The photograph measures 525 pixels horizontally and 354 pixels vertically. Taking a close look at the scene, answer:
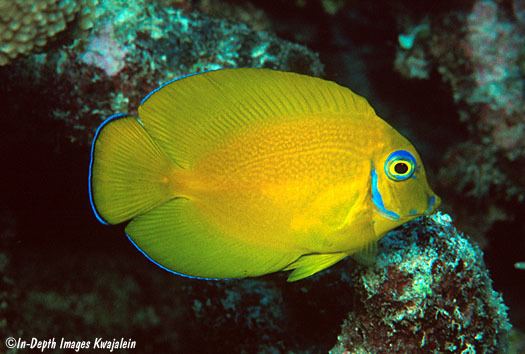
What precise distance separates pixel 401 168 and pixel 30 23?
2744mm

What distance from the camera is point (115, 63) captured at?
3.38m

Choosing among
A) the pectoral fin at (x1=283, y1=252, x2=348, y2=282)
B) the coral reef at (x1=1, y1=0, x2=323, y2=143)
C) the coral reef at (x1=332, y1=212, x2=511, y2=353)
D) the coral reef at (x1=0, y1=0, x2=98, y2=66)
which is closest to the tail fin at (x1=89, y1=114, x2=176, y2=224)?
the pectoral fin at (x1=283, y1=252, x2=348, y2=282)

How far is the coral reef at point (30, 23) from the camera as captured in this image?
3.03 m

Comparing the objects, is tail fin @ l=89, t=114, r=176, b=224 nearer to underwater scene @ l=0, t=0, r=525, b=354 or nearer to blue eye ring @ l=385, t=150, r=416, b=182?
underwater scene @ l=0, t=0, r=525, b=354

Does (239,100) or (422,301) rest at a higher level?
(239,100)

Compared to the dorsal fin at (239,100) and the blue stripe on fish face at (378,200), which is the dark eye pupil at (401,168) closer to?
the blue stripe on fish face at (378,200)

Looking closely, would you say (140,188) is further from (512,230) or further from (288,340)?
(512,230)

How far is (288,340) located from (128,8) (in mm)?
2918

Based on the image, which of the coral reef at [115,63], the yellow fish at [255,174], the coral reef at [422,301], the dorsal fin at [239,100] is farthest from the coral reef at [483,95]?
the dorsal fin at [239,100]

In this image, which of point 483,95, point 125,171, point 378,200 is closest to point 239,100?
point 125,171

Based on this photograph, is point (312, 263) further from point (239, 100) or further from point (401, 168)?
point (239, 100)

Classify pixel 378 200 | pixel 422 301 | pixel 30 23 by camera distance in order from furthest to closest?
pixel 30 23 → pixel 422 301 → pixel 378 200

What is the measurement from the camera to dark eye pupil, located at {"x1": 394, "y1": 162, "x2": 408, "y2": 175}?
178 centimetres

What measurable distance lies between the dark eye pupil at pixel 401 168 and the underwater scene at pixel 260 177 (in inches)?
0.4
